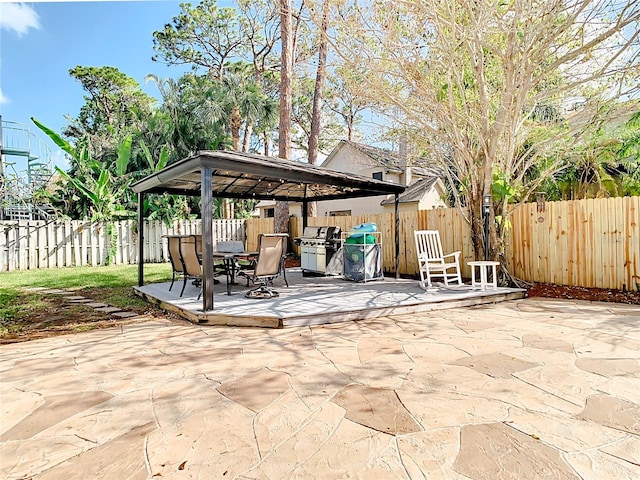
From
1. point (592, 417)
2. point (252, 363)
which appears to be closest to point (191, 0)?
point (252, 363)

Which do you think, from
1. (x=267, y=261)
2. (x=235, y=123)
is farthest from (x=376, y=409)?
(x=235, y=123)

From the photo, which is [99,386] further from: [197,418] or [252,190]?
[252,190]

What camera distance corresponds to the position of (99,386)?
3180mm

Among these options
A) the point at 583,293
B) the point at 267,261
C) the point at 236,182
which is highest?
the point at 236,182

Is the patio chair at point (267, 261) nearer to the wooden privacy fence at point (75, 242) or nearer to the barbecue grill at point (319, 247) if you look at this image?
the barbecue grill at point (319, 247)

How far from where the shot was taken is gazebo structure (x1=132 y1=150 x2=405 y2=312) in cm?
552

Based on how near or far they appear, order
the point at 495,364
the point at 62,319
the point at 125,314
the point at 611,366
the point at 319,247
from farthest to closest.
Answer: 1. the point at 319,247
2. the point at 125,314
3. the point at 62,319
4. the point at 495,364
5. the point at 611,366

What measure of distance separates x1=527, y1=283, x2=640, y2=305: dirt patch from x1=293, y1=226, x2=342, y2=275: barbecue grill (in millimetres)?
4348

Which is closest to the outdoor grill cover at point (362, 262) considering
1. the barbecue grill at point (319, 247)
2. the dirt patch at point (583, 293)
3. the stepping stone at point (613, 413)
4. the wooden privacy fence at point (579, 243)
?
the barbecue grill at point (319, 247)

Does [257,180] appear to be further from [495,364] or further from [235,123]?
[235,123]

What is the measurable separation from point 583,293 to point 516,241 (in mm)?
1725

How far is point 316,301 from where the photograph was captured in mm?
6375

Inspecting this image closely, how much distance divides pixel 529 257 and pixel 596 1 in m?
4.75

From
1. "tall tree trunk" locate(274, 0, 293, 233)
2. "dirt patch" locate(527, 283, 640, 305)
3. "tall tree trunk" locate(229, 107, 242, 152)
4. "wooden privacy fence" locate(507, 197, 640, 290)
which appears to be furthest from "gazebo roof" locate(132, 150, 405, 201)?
"tall tree trunk" locate(229, 107, 242, 152)
